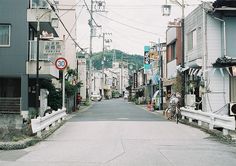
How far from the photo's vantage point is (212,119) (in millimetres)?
18219

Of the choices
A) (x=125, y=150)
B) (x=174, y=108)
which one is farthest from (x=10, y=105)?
(x=125, y=150)

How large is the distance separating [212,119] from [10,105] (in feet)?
43.1

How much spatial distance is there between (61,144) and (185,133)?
19.9 feet

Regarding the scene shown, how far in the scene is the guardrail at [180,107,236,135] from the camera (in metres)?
16.1

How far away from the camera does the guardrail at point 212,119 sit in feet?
52.7

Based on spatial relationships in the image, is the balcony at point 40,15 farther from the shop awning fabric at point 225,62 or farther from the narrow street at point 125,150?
the narrow street at point 125,150

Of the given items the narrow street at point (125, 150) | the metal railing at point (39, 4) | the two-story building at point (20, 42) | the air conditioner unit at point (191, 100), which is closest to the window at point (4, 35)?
the two-story building at point (20, 42)

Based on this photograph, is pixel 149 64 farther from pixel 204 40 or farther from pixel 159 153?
pixel 159 153

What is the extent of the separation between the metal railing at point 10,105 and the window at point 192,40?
11.9 meters

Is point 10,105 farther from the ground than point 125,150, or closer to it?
farther from the ground

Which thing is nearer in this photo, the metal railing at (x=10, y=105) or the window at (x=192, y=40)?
the metal railing at (x=10, y=105)

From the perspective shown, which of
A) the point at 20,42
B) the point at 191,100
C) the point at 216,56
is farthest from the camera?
the point at 20,42

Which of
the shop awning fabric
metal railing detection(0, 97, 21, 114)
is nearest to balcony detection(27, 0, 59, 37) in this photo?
metal railing detection(0, 97, 21, 114)

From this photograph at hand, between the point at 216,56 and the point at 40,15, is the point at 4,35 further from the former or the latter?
the point at 216,56
